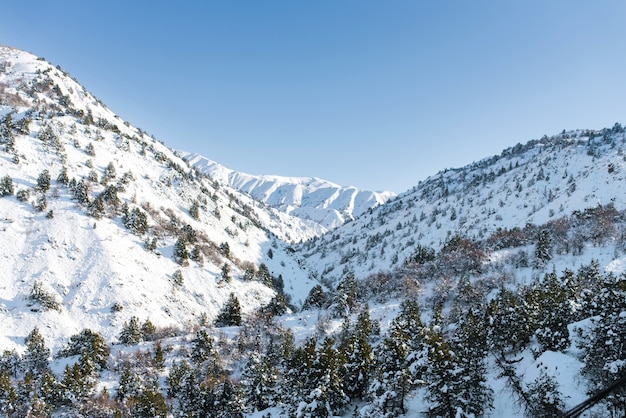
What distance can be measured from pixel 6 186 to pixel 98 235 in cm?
2405

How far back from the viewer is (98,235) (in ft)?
276

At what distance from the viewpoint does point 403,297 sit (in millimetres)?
76562

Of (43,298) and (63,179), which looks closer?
(43,298)

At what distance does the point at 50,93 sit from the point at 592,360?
193 metres

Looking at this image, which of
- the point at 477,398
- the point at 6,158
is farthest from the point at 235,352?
the point at 6,158

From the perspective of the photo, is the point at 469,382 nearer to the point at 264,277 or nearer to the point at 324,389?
the point at 324,389

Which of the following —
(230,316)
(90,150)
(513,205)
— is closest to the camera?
(230,316)

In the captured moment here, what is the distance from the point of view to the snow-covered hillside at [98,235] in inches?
2692

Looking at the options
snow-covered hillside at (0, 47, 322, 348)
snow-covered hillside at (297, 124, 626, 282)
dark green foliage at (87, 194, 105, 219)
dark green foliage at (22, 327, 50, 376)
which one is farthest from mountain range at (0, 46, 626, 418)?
snow-covered hillside at (297, 124, 626, 282)

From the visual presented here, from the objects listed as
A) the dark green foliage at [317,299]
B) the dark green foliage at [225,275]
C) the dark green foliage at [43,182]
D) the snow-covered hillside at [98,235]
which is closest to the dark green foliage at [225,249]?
the snow-covered hillside at [98,235]

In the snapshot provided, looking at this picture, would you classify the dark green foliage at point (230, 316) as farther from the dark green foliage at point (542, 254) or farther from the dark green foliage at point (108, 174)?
the dark green foliage at point (542, 254)

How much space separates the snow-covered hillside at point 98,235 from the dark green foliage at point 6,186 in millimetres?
240

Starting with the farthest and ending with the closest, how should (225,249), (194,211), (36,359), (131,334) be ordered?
(194,211)
(225,249)
(131,334)
(36,359)

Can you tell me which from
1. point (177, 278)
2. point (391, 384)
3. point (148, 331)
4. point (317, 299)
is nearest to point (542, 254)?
point (317, 299)
